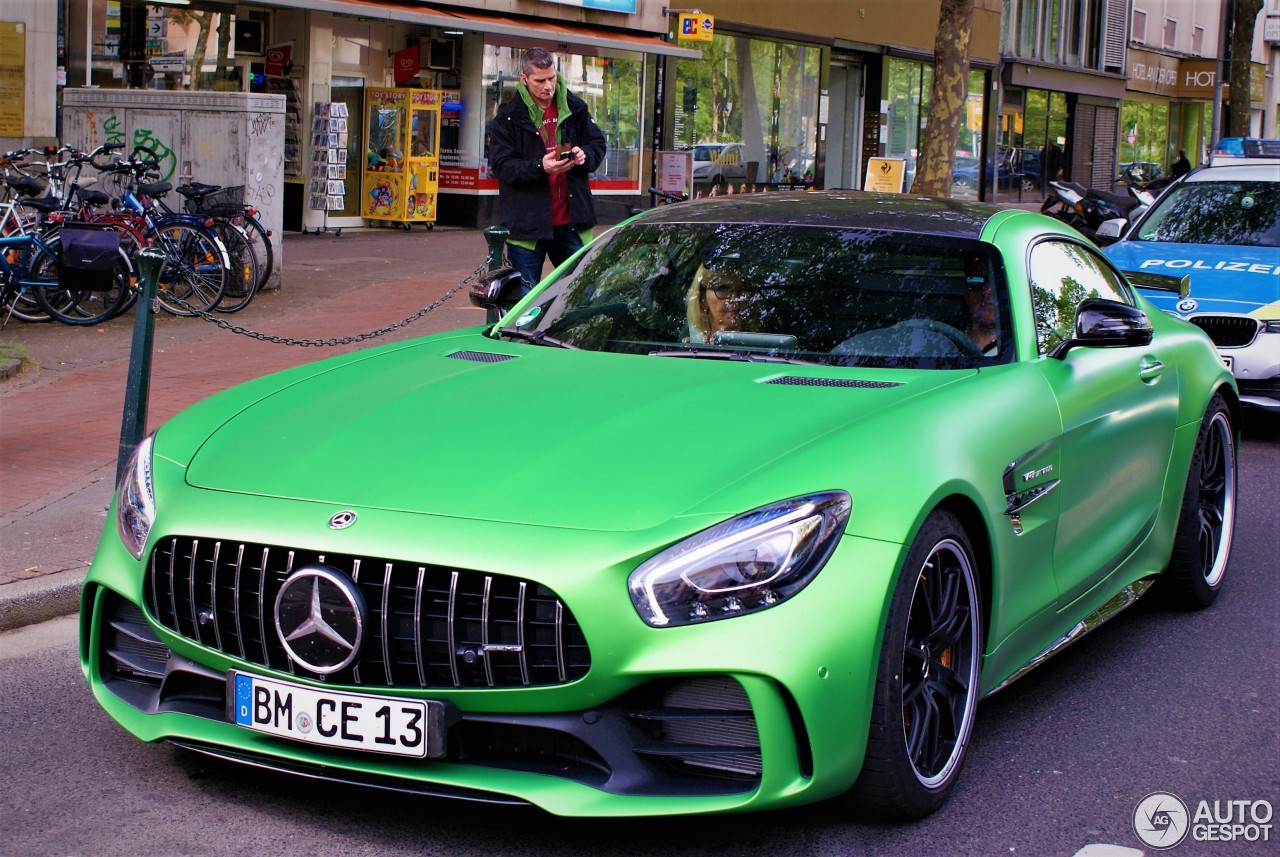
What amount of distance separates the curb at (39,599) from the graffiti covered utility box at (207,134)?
8661 mm

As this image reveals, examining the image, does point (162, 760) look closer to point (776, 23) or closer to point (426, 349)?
point (426, 349)

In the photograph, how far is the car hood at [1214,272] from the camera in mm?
9672

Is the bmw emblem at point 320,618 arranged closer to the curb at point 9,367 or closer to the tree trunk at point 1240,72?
the curb at point 9,367

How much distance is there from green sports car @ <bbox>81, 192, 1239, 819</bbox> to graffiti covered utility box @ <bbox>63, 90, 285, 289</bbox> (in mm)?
9657

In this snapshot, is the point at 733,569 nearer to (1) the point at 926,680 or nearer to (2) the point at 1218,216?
(1) the point at 926,680

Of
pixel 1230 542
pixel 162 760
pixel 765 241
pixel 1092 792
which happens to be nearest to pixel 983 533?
pixel 1092 792

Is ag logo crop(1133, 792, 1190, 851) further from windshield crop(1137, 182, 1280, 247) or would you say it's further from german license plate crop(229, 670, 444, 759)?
windshield crop(1137, 182, 1280, 247)

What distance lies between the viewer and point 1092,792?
3934mm

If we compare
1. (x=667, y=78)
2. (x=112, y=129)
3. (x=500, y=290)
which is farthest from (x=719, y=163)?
(x=500, y=290)

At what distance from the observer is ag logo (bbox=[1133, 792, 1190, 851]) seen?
3.66 metres

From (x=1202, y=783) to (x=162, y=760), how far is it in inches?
105

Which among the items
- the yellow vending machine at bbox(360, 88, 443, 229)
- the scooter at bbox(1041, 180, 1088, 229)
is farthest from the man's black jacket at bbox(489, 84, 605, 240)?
the yellow vending machine at bbox(360, 88, 443, 229)

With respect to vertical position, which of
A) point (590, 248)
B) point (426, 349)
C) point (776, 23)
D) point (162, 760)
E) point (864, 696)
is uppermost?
point (776, 23)

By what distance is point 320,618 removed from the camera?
3305 mm
